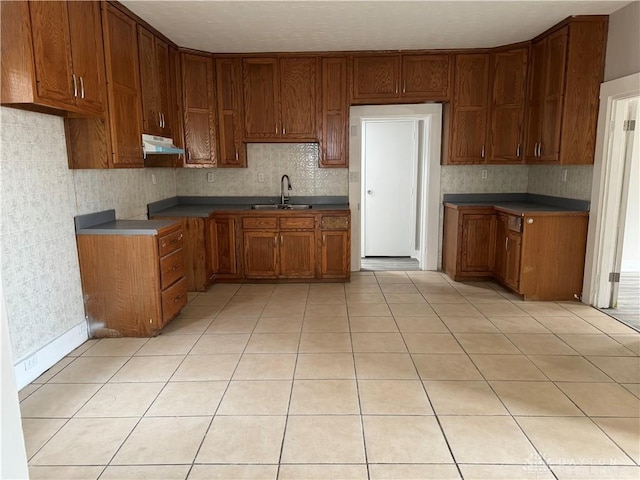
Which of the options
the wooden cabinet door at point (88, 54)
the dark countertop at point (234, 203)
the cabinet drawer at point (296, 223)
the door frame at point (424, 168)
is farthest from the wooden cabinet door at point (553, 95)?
the wooden cabinet door at point (88, 54)

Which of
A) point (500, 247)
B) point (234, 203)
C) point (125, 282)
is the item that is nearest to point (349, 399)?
point (125, 282)

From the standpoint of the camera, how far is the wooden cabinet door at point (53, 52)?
233 centimetres

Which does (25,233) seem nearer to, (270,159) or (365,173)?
(270,159)

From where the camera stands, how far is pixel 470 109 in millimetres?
4793

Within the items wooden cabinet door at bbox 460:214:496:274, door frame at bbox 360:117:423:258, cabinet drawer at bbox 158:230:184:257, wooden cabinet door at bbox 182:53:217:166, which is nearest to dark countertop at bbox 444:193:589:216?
wooden cabinet door at bbox 460:214:496:274

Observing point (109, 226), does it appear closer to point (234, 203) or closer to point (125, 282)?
point (125, 282)

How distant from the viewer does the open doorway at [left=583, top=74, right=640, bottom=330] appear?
3646 millimetres

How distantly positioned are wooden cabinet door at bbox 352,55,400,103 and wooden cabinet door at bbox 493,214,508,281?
5.82ft

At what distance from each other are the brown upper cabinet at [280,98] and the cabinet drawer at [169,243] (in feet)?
5.57

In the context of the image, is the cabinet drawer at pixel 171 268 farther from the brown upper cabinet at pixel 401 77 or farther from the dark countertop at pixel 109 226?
the brown upper cabinet at pixel 401 77

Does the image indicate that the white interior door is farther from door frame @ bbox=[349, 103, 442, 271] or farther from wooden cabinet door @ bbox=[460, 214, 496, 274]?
wooden cabinet door @ bbox=[460, 214, 496, 274]

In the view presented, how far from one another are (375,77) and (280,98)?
1072 mm

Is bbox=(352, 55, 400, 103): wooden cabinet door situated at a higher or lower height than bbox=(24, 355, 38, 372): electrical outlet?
higher

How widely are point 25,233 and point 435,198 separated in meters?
4.17
